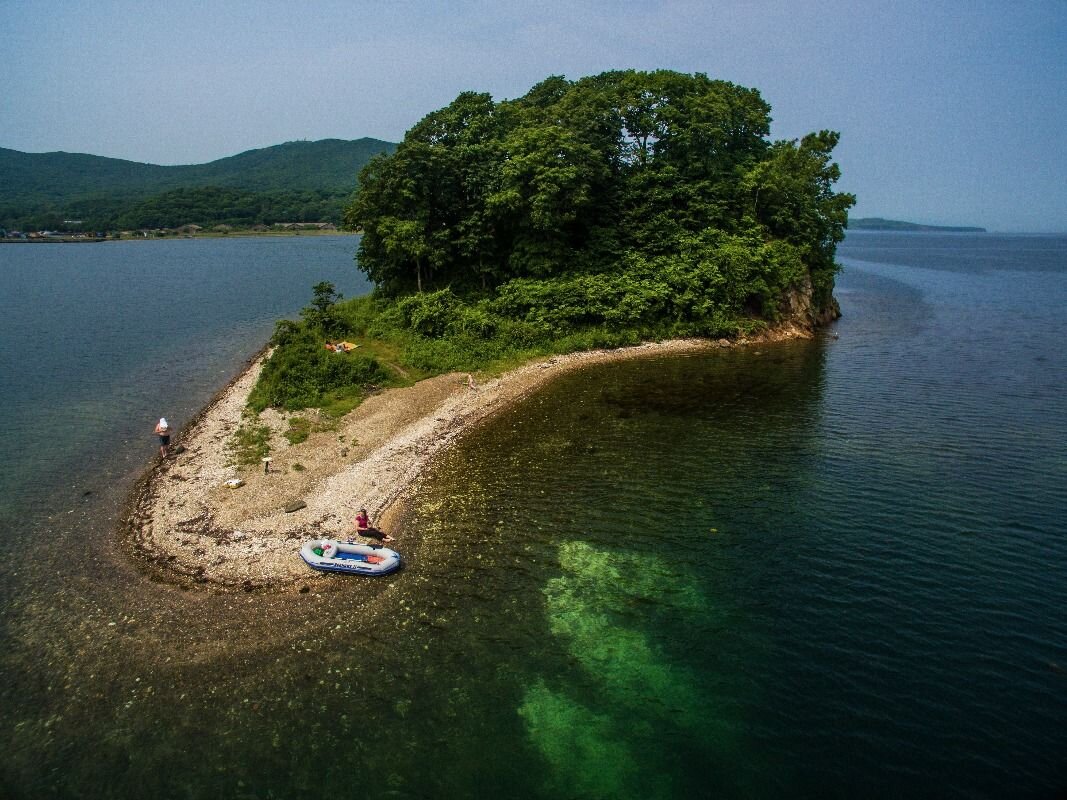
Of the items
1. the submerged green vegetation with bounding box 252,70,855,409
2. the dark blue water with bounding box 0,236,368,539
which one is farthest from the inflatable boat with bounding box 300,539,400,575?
the submerged green vegetation with bounding box 252,70,855,409

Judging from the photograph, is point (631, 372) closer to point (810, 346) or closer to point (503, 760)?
point (810, 346)

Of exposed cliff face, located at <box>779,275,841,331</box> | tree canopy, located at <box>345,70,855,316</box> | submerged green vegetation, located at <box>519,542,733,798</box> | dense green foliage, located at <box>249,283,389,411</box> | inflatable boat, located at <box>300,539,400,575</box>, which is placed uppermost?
tree canopy, located at <box>345,70,855,316</box>

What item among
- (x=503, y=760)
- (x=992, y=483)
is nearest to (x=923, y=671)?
(x=503, y=760)

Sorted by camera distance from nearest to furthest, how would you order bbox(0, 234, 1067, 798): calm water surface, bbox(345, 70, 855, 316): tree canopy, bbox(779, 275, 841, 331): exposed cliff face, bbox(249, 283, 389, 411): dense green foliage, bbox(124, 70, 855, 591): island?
1. bbox(0, 234, 1067, 798): calm water surface
2. bbox(249, 283, 389, 411): dense green foliage
3. bbox(124, 70, 855, 591): island
4. bbox(345, 70, 855, 316): tree canopy
5. bbox(779, 275, 841, 331): exposed cliff face

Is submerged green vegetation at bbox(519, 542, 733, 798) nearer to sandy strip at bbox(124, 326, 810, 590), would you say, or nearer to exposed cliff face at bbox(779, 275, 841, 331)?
sandy strip at bbox(124, 326, 810, 590)

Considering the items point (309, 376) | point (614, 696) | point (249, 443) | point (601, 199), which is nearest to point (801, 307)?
point (601, 199)

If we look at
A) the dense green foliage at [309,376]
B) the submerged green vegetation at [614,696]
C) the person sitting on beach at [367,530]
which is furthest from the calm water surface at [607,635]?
the dense green foliage at [309,376]
